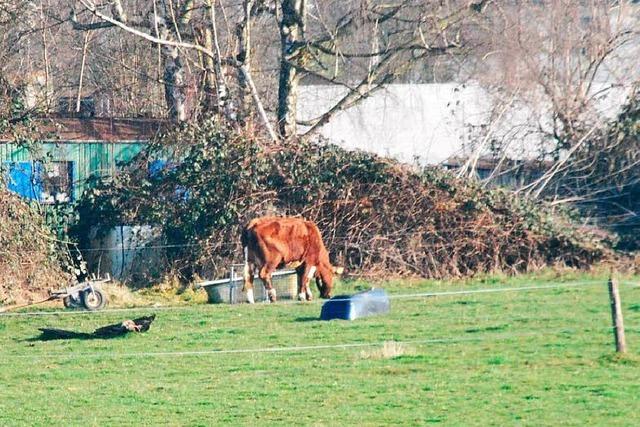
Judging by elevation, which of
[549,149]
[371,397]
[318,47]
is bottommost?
[371,397]

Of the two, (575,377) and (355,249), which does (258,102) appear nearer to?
(355,249)

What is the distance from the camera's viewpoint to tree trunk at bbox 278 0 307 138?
2812cm

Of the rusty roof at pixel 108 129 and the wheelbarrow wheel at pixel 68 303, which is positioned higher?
the rusty roof at pixel 108 129

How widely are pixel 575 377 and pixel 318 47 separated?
16.1 meters

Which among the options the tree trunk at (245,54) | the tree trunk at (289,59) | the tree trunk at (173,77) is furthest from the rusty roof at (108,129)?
A: the tree trunk at (289,59)

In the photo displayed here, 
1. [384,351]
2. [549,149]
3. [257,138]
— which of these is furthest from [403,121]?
[384,351]

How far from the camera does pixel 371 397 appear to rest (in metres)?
12.3

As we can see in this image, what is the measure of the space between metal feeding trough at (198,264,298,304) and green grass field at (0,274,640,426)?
1.35 m

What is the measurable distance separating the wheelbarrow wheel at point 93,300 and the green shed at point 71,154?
5.05 meters

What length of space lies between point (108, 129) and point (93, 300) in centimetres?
916

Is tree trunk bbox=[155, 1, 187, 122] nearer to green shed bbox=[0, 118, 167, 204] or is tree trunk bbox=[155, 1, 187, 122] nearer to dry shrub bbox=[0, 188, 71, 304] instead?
green shed bbox=[0, 118, 167, 204]

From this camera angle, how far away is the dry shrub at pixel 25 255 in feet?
76.8

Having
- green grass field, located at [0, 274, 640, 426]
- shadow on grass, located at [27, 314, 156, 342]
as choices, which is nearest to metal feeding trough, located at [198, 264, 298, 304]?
green grass field, located at [0, 274, 640, 426]

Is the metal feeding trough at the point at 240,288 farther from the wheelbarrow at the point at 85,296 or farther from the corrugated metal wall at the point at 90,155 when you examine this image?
the corrugated metal wall at the point at 90,155
